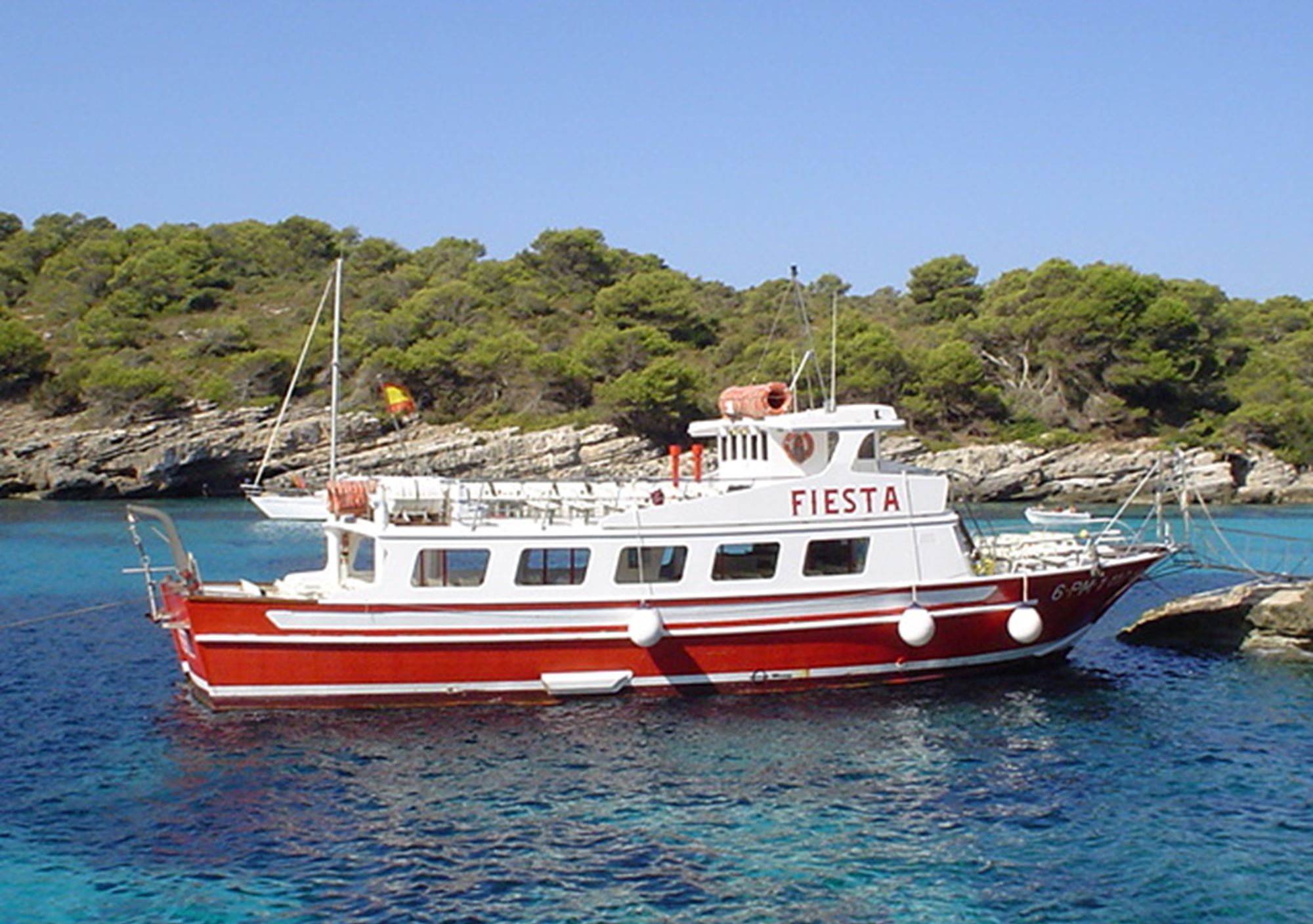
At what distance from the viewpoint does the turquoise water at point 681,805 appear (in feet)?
40.2

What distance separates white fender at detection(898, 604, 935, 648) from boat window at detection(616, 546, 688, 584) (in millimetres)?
3651

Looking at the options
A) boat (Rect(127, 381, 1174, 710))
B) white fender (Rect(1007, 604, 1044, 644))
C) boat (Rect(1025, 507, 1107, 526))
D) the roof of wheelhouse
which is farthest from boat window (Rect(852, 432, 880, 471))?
boat (Rect(1025, 507, 1107, 526))

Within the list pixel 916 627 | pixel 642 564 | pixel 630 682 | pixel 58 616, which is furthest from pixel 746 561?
pixel 58 616

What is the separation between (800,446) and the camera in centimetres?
2106

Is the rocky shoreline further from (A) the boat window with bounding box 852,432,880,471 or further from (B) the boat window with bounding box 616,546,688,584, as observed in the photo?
(B) the boat window with bounding box 616,546,688,584

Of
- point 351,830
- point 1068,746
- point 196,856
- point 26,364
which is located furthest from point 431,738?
point 26,364

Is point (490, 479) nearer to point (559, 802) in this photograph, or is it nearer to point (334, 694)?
point (334, 694)

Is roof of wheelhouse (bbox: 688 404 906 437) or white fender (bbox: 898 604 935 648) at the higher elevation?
roof of wheelhouse (bbox: 688 404 906 437)

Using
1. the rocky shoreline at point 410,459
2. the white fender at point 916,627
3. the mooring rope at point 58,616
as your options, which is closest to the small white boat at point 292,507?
the rocky shoreline at point 410,459

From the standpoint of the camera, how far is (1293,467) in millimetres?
65375

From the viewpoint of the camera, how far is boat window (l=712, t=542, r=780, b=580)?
64.2 ft

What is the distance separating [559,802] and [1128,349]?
63171 millimetres

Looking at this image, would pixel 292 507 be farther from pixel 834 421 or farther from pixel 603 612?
pixel 834 421

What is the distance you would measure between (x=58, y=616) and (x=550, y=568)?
14.3 metres
